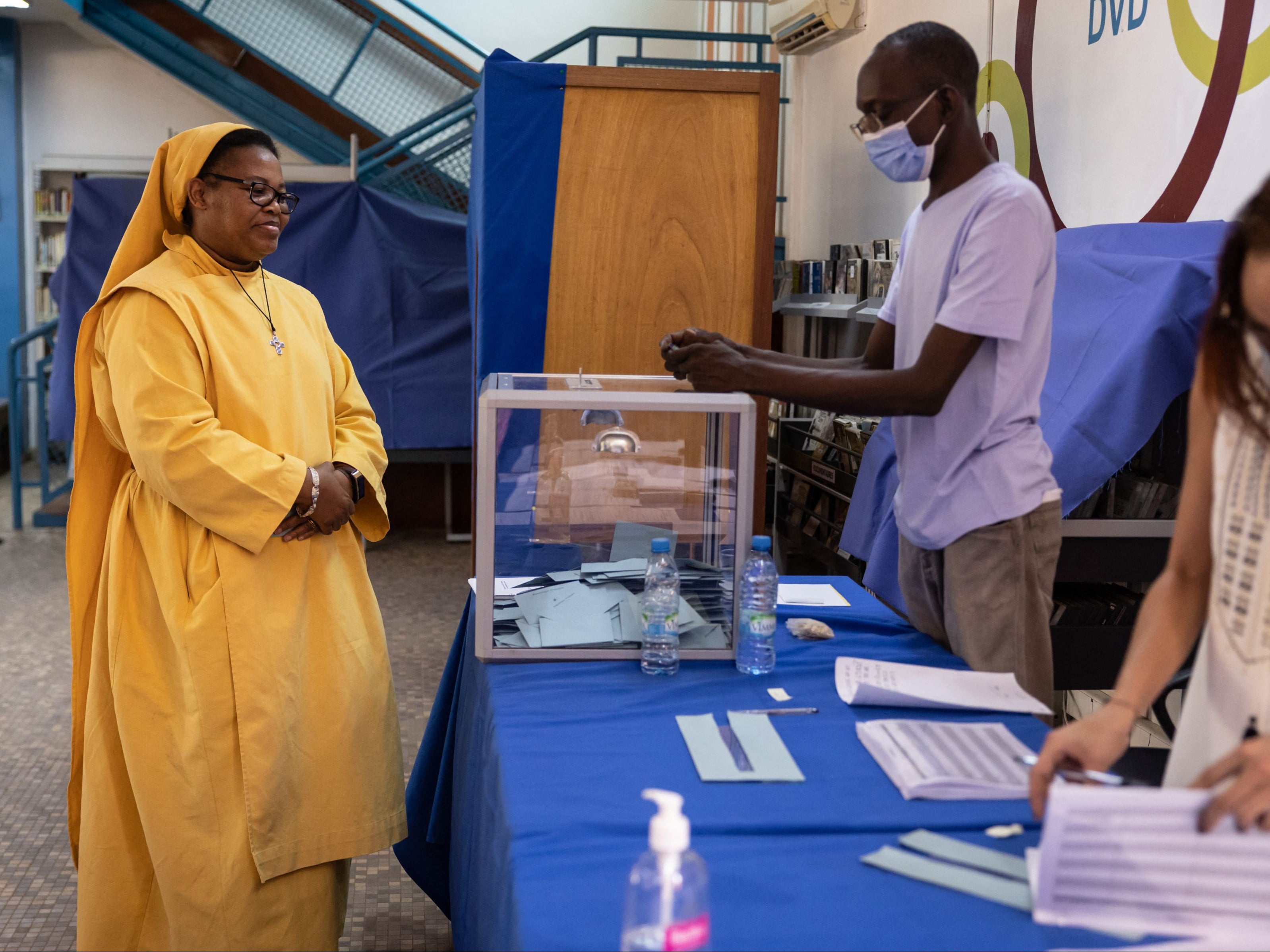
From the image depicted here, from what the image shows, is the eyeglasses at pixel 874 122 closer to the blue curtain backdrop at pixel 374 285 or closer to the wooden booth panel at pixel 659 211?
the wooden booth panel at pixel 659 211

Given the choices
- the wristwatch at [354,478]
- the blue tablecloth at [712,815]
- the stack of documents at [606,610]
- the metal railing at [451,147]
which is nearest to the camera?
the blue tablecloth at [712,815]

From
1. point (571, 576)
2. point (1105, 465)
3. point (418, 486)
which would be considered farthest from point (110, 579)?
point (418, 486)

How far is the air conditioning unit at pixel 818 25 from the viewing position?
537 cm

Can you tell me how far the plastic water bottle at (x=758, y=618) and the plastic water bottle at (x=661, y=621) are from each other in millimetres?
108

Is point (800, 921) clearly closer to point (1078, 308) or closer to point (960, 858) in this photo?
point (960, 858)

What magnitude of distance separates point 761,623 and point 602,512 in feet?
1.17

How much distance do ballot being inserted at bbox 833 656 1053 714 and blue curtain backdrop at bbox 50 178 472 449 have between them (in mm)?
4262

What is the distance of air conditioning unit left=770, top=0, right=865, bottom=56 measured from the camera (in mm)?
5371

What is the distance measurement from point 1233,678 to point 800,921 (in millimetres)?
495

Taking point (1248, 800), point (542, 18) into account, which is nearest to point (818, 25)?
point (542, 18)

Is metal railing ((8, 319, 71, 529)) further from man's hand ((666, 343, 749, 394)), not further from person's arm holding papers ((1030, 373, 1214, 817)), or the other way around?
person's arm holding papers ((1030, 373, 1214, 817))

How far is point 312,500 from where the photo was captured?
6.69ft

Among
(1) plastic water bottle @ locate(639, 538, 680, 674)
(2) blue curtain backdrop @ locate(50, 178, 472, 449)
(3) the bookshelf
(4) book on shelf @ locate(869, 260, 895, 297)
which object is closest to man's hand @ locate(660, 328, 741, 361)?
(1) plastic water bottle @ locate(639, 538, 680, 674)

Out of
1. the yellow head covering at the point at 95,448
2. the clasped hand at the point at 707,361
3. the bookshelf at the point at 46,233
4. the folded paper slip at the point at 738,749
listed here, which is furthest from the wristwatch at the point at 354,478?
the bookshelf at the point at 46,233
